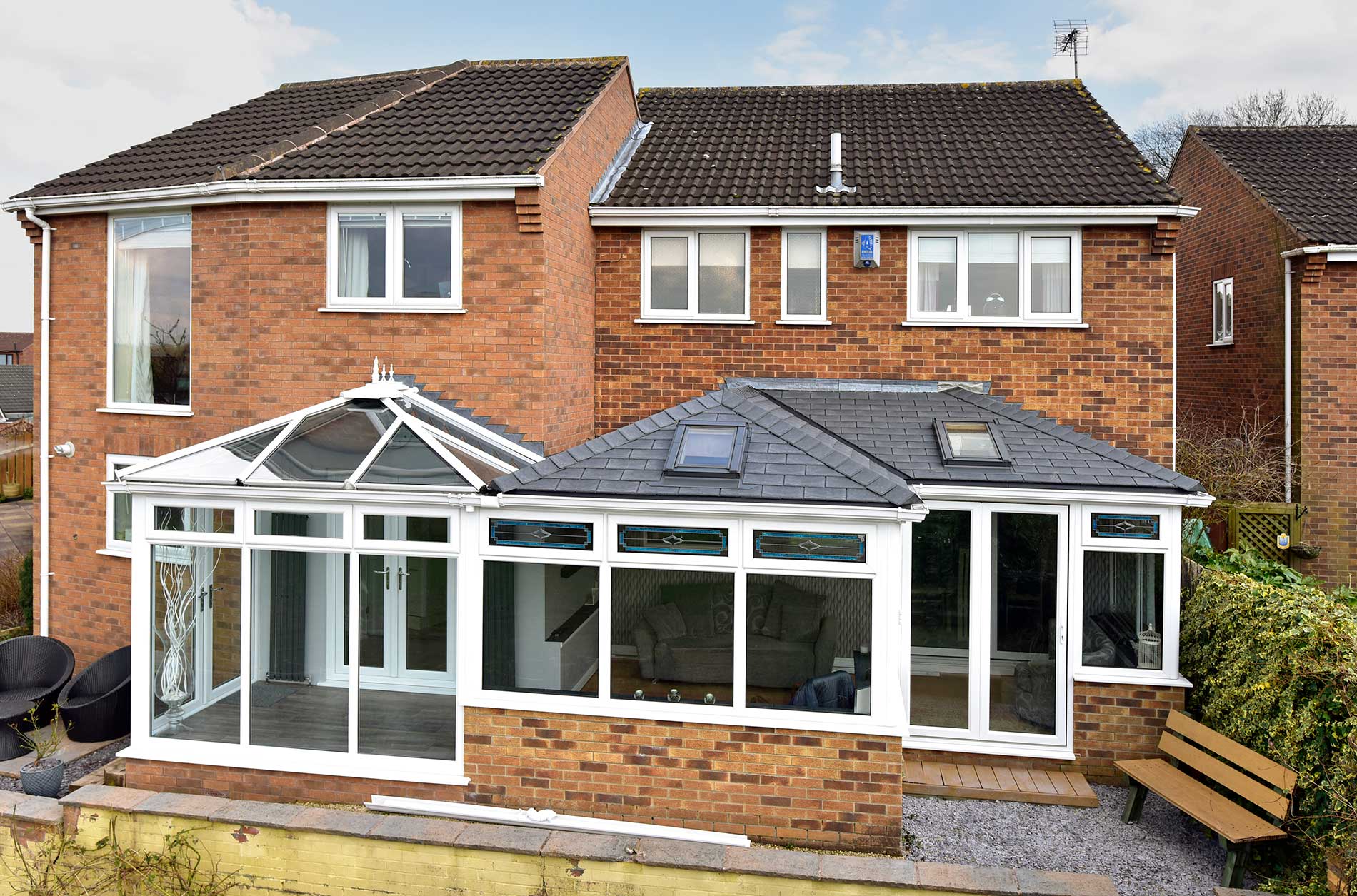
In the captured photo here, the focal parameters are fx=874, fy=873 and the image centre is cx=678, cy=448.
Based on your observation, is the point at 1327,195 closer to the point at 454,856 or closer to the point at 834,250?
the point at 834,250

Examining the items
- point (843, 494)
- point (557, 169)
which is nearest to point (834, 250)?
point (557, 169)

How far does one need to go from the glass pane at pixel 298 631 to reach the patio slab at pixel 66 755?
175 centimetres

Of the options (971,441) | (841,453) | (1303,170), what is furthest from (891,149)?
(1303,170)

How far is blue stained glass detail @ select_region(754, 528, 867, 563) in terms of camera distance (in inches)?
287

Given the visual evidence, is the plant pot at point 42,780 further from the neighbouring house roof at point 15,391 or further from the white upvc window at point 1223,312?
the neighbouring house roof at point 15,391

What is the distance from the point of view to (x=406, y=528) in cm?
817

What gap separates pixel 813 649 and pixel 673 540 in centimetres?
159

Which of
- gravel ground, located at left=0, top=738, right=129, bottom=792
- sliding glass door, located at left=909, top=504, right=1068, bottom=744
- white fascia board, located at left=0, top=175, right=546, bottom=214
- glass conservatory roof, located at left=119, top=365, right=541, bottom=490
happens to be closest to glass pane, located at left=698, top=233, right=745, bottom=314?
white fascia board, located at left=0, top=175, right=546, bottom=214

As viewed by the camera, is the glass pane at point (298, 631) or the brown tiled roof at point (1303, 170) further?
the brown tiled roof at point (1303, 170)

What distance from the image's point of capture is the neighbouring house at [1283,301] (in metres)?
13.4

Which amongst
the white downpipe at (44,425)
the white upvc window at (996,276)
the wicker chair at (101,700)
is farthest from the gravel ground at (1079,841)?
the white downpipe at (44,425)

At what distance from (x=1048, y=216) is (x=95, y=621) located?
1310 cm

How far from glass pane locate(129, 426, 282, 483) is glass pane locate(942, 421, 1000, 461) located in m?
6.93

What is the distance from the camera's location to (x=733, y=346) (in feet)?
37.5
